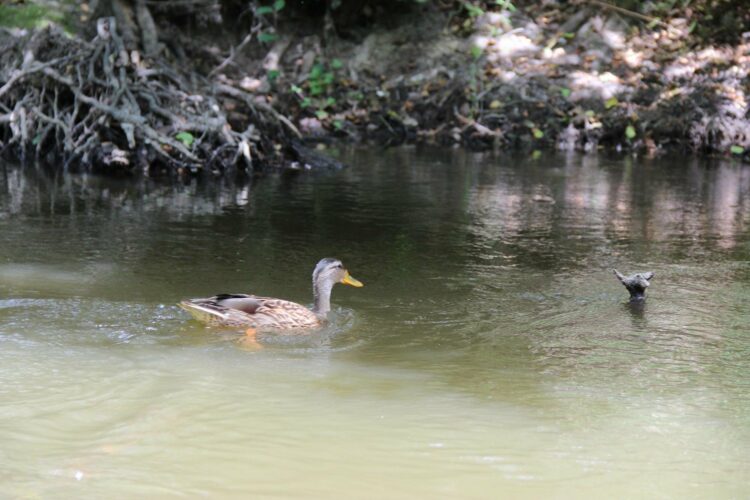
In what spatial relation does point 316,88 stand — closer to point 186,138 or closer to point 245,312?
point 186,138

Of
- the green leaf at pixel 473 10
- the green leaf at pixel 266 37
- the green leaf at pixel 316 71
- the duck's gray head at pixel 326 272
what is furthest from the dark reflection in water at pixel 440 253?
the green leaf at pixel 473 10

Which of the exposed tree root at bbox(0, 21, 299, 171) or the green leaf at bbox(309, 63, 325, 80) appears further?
the green leaf at bbox(309, 63, 325, 80)

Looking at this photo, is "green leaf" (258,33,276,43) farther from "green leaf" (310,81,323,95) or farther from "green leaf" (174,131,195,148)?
"green leaf" (174,131,195,148)

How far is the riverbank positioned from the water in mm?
3273

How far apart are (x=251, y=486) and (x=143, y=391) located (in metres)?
1.44

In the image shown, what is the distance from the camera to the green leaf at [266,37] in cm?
2280

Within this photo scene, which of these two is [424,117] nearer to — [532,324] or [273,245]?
[273,245]

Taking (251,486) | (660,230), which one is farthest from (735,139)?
(251,486)

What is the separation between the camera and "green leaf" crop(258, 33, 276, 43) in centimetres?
2280

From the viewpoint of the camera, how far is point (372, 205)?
42.6 feet

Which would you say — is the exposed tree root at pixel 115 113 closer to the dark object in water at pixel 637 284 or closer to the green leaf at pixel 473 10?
the green leaf at pixel 473 10

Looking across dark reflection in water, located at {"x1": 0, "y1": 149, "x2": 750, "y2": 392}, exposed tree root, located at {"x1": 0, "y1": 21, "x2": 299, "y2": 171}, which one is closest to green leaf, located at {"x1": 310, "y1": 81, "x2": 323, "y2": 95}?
exposed tree root, located at {"x1": 0, "y1": 21, "x2": 299, "y2": 171}

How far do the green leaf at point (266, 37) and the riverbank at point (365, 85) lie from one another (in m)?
0.07

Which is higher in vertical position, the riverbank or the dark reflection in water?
the riverbank
